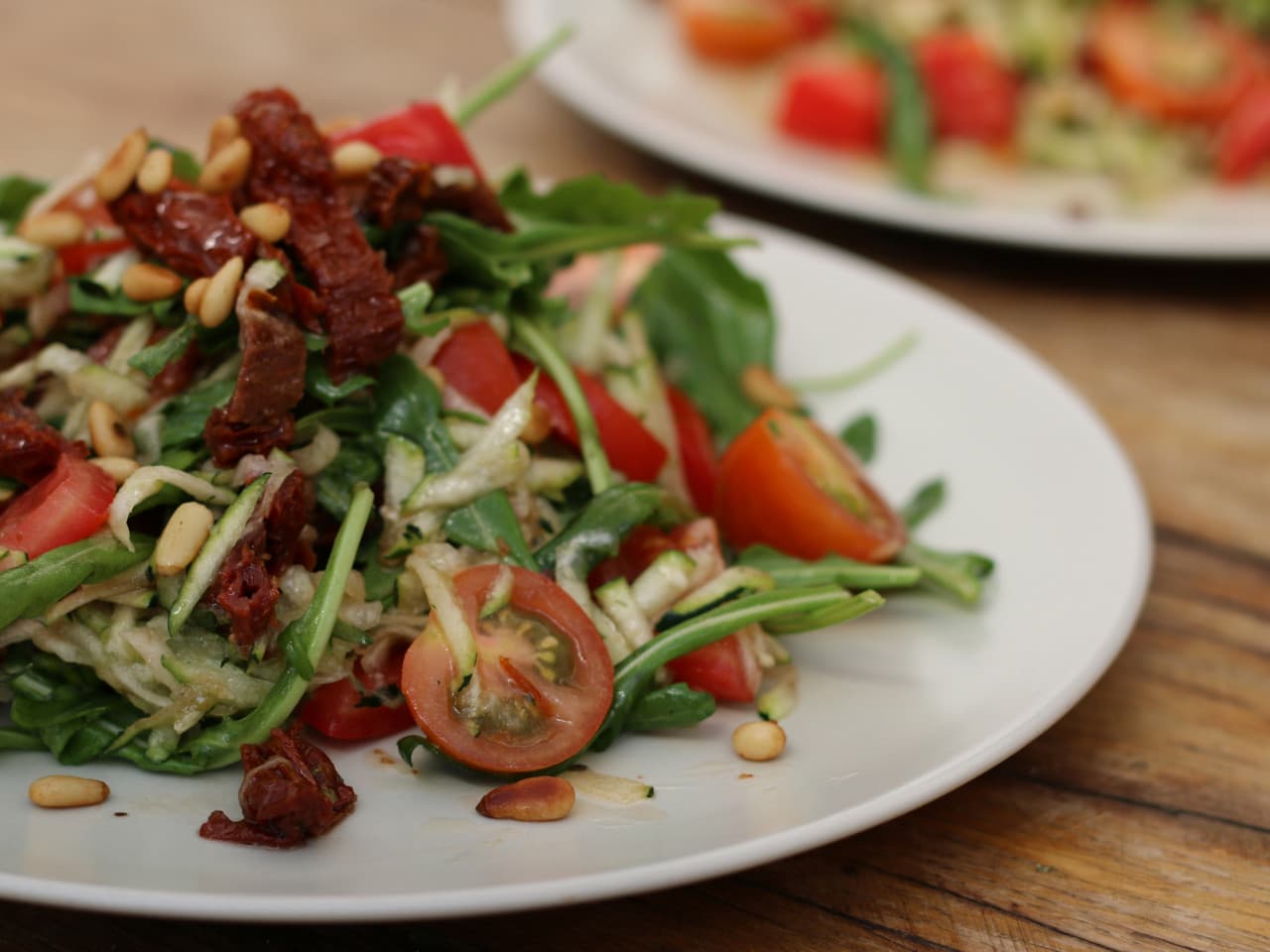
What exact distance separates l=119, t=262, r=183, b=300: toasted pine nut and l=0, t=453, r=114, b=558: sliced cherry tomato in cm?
37

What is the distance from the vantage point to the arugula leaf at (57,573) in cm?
205

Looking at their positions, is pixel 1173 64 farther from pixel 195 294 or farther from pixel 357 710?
pixel 357 710

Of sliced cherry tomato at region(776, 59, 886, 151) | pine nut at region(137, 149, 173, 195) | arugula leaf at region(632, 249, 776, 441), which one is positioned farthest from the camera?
sliced cherry tomato at region(776, 59, 886, 151)

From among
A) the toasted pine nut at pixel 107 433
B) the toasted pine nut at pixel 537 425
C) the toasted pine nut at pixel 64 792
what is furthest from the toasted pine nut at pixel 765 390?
the toasted pine nut at pixel 64 792

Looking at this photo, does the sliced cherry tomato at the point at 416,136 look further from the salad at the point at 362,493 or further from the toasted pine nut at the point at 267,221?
the toasted pine nut at the point at 267,221

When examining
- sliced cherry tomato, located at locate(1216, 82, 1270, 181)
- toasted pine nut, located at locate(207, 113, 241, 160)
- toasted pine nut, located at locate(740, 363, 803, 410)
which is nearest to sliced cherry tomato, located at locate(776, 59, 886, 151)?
sliced cherry tomato, located at locate(1216, 82, 1270, 181)

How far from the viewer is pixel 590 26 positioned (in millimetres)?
5438

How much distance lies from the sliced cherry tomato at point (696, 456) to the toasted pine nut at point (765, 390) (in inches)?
9.3

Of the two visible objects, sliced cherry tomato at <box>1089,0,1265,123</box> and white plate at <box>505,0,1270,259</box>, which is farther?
sliced cherry tomato at <box>1089,0,1265,123</box>

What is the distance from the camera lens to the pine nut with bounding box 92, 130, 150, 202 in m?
2.52

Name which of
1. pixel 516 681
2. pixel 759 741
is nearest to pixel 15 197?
pixel 516 681

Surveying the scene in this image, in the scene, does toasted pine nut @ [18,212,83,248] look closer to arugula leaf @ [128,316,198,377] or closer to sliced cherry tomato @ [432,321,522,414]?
arugula leaf @ [128,316,198,377]

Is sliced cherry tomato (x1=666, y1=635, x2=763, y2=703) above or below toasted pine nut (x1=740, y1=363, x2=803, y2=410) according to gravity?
below

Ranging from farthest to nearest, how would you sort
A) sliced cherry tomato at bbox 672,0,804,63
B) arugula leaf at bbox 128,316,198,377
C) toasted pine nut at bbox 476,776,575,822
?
1. sliced cherry tomato at bbox 672,0,804,63
2. arugula leaf at bbox 128,316,198,377
3. toasted pine nut at bbox 476,776,575,822
